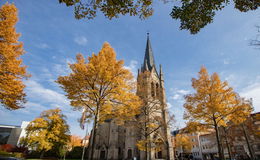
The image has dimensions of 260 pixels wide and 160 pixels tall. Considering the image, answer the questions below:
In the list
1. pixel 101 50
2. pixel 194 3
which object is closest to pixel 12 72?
pixel 101 50

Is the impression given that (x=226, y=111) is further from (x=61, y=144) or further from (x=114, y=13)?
(x=61, y=144)

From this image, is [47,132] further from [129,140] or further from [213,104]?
[213,104]

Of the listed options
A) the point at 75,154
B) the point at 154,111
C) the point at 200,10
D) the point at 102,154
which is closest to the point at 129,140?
the point at 102,154

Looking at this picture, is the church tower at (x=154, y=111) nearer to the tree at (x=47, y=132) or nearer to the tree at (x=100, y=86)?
the tree at (x=100, y=86)

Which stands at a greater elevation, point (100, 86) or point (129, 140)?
point (100, 86)

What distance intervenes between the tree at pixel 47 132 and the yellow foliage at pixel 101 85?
20.8m

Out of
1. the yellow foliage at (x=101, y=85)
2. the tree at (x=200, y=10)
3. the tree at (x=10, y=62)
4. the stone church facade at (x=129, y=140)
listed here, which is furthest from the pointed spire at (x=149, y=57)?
the tree at (x=200, y=10)

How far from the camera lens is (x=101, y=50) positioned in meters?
11.0

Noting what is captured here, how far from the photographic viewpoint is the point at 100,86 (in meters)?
10.4

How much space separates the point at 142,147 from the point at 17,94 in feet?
47.1

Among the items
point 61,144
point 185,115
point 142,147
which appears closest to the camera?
point 185,115

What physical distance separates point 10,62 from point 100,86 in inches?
298

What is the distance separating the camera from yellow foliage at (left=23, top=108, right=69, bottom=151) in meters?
24.7

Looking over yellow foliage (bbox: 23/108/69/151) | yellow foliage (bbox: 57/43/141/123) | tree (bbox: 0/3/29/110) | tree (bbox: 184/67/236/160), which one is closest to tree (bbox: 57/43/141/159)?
yellow foliage (bbox: 57/43/141/123)
